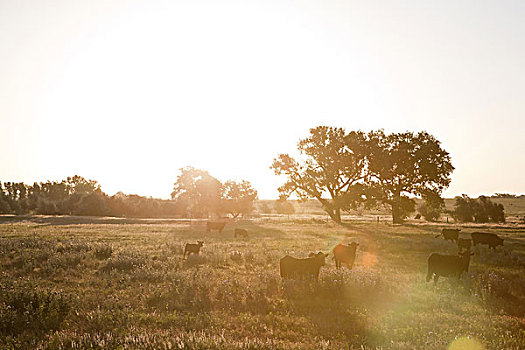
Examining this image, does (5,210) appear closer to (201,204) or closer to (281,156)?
(201,204)

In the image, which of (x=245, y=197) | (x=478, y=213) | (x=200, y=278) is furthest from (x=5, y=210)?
(x=478, y=213)

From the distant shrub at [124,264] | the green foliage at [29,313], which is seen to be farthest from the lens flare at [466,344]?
the distant shrub at [124,264]

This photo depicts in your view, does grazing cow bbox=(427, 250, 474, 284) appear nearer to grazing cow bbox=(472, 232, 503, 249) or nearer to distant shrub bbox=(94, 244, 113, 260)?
grazing cow bbox=(472, 232, 503, 249)

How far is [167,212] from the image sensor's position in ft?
329

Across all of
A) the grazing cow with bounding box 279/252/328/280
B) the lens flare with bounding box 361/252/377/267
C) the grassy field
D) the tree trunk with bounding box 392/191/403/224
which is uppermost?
the tree trunk with bounding box 392/191/403/224

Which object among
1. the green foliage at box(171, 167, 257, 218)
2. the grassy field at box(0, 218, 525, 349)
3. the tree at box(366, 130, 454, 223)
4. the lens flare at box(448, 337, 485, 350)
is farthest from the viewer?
the green foliage at box(171, 167, 257, 218)

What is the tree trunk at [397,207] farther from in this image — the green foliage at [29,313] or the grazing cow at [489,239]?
the green foliage at [29,313]

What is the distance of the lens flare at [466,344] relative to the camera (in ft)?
21.5

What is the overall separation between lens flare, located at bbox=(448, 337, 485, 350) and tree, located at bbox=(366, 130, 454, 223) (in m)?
44.0

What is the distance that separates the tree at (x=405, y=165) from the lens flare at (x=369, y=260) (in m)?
31.6

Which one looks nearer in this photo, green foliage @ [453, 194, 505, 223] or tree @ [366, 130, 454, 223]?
tree @ [366, 130, 454, 223]

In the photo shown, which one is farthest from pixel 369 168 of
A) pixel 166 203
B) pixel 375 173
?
pixel 166 203

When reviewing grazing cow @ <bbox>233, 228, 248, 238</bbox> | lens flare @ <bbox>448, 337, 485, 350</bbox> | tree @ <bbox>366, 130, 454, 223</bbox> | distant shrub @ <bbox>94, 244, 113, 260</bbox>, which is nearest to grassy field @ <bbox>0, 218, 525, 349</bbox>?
lens flare @ <bbox>448, 337, 485, 350</bbox>

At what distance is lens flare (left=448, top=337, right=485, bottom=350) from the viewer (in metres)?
6.56
